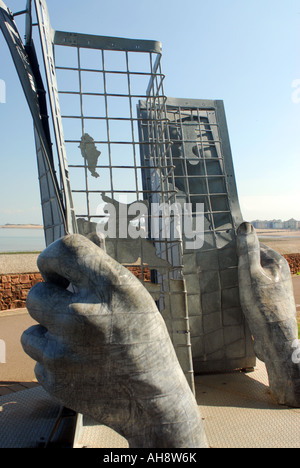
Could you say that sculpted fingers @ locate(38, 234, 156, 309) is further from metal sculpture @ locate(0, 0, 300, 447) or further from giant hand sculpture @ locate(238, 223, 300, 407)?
giant hand sculpture @ locate(238, 223, 300, 407)

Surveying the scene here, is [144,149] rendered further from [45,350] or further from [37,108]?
[45,350]

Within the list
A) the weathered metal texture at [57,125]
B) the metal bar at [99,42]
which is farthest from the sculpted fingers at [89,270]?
the metal bar at [99,42]

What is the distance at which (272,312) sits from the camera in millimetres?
4141

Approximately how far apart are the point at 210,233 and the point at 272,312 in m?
1.49

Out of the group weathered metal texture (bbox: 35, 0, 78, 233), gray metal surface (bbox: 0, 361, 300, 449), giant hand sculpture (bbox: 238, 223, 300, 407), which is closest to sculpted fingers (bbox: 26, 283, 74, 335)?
weathered metal texture (bbox: 35, 0, 78, 233)

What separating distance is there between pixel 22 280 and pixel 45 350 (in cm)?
863

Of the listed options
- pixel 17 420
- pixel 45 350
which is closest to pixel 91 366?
pixel 45 350

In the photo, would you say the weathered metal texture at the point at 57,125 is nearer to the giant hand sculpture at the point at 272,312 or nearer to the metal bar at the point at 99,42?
the metal bar at the point at 99,42

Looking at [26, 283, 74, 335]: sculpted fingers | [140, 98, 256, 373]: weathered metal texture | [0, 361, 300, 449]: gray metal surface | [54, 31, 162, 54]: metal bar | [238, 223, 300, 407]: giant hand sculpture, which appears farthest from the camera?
[140, 98, 256, 373]: weathered metal texture

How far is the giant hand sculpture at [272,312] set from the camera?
13.1ft

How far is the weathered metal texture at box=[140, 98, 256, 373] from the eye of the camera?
5.07 meters

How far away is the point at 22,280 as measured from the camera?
10039mm

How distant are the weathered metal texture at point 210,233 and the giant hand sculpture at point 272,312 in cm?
61

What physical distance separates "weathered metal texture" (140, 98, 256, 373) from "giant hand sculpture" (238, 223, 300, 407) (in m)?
0.61
